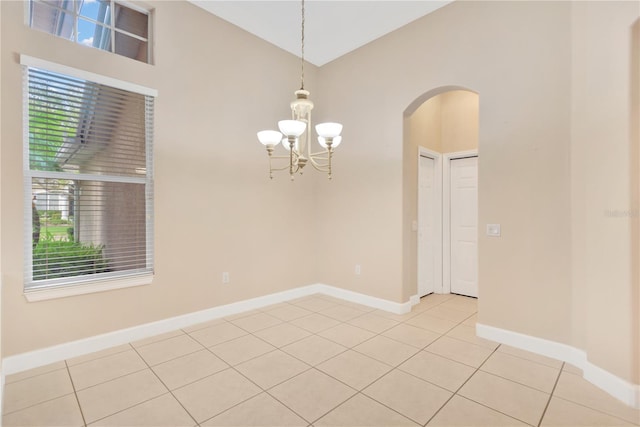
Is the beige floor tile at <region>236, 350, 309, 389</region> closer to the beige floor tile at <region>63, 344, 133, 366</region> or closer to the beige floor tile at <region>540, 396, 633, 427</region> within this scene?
the beige floor tile at <region>63, 344, 133, 366</region>

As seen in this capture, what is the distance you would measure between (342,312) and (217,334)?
147cm

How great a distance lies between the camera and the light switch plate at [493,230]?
2.89 m

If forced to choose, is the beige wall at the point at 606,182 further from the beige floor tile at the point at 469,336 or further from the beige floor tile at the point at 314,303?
the beige floor tile at the point at 314,303

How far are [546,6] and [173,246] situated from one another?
4.09 m

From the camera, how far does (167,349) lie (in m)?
2.71

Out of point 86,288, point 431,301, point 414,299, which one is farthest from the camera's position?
point 431,301

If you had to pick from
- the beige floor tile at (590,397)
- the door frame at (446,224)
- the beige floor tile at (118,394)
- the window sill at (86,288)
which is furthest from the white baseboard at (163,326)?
the beige floor tile at (590,397)

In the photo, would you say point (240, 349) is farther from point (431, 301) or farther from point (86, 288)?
point (431, 301)

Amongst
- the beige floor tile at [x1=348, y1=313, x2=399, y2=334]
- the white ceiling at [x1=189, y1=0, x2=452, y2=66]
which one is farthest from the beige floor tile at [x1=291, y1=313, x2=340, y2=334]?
the white ceiling at [x1=189, y1=0, x2=452, y2=66]

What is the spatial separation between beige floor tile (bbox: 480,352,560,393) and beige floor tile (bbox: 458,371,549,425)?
84 millimetres

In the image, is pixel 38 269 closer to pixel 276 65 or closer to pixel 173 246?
pixel 173 246

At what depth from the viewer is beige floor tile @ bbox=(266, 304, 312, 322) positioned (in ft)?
11.6

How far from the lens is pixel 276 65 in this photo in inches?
159

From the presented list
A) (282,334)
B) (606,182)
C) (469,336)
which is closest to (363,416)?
(282,334)
